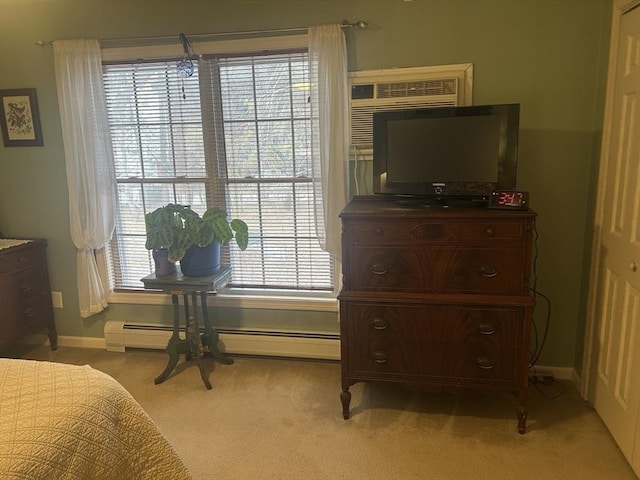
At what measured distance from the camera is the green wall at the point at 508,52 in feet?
8.21

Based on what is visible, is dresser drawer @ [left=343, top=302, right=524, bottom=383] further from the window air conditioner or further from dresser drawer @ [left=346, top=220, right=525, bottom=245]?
the window air conditioner

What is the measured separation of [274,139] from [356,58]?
686 mm

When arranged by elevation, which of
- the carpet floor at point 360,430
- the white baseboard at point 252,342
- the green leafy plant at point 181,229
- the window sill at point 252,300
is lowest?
the carpet floor at point 360,430

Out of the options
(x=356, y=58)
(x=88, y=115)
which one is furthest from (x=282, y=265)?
(x=88, y=115)

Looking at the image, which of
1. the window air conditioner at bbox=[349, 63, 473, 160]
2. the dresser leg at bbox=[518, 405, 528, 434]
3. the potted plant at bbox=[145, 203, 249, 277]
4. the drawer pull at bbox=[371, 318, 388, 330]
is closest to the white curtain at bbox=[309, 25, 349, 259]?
the window air conditioner at bbox=[349, 63, 473, 160]

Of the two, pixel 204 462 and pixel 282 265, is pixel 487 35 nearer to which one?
pixel 282 265

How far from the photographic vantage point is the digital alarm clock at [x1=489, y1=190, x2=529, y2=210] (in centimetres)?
215

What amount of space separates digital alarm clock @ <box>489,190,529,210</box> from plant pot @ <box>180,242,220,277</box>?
5.16 feet

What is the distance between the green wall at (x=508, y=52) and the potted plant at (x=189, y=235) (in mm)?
687

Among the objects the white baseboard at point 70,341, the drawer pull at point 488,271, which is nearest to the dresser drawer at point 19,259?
the white baseboard at point 70,341

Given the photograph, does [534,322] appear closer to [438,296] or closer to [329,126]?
[438,296]

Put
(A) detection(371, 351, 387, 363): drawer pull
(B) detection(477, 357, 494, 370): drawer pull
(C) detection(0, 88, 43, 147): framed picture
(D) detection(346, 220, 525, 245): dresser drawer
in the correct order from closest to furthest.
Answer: (D) detection(346, 220, 525, 245): dresser drawer < (B) detection(477, 357, 494, 370): drawer pull < (A) detection(371, 351, 387, 363): drawer pull < (C) detection(0, 88, 43, 147): framed picture

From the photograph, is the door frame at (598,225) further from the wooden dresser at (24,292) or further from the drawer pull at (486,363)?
the wooden dresser at (24,292)

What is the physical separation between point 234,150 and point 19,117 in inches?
58.8
